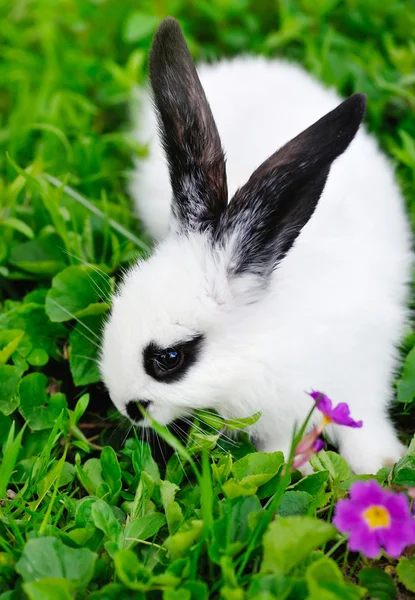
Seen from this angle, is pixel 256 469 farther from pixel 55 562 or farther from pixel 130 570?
pixel 55 562

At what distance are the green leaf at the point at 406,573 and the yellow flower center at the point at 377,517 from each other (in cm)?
25

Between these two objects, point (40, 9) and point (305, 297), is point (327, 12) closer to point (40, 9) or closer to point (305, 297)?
point (40, 9)

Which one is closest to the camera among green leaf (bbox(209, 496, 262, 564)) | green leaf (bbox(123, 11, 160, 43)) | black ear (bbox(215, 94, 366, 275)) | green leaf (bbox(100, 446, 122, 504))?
green leaf (bbox(209, 496, 262, 564))

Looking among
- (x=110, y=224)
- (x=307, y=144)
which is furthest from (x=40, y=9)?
(x=307, y=144)

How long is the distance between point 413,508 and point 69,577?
104 cm

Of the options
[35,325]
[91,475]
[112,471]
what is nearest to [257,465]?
[112,471]

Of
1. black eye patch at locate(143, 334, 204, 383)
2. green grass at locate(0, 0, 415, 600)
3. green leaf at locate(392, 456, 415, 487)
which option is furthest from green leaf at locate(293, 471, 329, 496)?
black eye patch at locate(143, 334, 204, 383)

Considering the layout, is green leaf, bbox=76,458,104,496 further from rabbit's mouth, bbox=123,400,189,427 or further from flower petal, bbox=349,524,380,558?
flower petal, bbox=349,524,380,558

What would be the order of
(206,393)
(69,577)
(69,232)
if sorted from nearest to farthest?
(69,577), (206,393), (69,232)

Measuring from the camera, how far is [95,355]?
2.87 meters

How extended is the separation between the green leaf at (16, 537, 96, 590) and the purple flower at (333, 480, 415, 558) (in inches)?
28.5

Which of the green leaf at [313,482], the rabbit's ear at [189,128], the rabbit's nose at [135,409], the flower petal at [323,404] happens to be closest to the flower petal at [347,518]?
the flower petal at [323,404]

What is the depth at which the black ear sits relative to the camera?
84.5 inches

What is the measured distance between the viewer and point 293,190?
2201 millimetres
